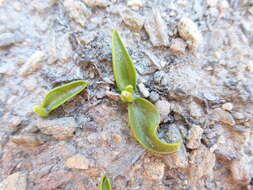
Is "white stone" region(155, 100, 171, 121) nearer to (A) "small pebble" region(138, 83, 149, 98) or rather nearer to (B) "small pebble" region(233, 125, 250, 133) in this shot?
(A) "small pebble" region(138, 83, 149, 98)

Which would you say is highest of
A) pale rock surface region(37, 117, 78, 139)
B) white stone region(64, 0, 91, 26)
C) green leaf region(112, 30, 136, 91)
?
white stone region(64, 0, 91, 26)

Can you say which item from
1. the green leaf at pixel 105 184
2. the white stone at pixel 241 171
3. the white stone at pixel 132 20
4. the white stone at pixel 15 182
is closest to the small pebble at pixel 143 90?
the white stone at pixel 132 20

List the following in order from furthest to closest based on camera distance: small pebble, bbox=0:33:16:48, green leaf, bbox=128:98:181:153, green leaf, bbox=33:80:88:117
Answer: small pebble, bbox=0:33:16:48
green leaf, bbox=33:80:88:117
green leaf, bbox=128:98:181:153

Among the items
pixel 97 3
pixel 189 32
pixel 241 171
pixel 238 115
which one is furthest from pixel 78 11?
pixel 241 171

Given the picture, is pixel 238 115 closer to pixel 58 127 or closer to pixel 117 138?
pixel 117 138

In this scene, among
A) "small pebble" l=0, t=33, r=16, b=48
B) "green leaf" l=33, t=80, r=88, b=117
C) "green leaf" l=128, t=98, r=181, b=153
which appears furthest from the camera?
"small pebble" l=0, t=33, r=16, b=48

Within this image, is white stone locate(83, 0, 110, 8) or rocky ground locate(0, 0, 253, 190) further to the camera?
white stone locate(83, 0, 110, 8)

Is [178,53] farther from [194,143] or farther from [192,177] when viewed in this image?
[192,177]

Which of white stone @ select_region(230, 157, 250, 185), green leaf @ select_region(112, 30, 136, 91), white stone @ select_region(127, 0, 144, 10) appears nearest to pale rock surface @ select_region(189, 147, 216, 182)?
white stone @ select_region(230, 157, 250, 185)
